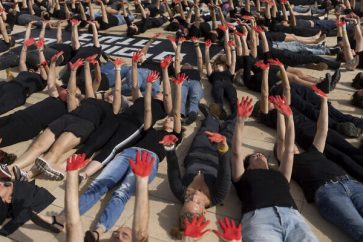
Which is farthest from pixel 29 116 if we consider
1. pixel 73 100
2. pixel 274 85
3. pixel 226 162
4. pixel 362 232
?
pixel 362 232

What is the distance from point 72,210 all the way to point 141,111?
119 inches

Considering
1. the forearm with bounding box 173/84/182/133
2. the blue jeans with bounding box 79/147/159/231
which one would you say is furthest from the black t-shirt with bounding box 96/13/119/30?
the blue jeans with bounding box 79/147/159/231

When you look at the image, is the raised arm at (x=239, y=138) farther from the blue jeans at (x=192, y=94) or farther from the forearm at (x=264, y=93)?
the blue jeans at (x=192, y=94)

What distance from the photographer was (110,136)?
5.71m

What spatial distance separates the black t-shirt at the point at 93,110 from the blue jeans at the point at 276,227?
3.02 metres

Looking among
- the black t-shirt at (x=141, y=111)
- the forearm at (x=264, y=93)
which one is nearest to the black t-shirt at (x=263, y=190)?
the forearm at (x=264, y=93)

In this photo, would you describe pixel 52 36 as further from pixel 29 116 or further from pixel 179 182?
pixel 179 182

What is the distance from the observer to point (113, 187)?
5.00m

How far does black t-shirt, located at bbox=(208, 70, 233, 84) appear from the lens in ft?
25.0

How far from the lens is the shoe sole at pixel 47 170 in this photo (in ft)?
16.2

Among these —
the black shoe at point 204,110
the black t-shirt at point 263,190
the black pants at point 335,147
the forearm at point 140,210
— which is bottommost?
the black shoe at point 204,110

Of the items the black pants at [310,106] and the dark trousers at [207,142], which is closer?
the dark trousers at [207,142]

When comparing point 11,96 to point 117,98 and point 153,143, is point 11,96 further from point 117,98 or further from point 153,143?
point 153,143

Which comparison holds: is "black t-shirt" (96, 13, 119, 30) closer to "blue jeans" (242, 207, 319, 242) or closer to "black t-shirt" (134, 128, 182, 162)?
"black t-shirt" (134, 128, 182, 162)
